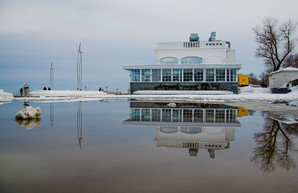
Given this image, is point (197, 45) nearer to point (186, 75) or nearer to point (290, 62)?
point (186, 75)

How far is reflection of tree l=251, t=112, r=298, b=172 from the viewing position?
2486mm

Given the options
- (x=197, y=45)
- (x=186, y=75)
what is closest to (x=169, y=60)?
(x=197, y=45)

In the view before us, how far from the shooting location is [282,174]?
219 cm

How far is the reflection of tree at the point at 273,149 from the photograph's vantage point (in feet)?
8.16

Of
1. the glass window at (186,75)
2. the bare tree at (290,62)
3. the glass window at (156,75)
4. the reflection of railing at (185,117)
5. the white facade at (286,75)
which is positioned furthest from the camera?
the bare tree at (290,62)

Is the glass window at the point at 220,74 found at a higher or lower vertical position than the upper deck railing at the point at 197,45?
lower

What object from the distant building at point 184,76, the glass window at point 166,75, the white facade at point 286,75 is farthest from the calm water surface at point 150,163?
the white facade at point 286,75

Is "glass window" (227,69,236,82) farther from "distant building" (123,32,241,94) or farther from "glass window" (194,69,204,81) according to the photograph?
"glass window" (194,69,204,81)

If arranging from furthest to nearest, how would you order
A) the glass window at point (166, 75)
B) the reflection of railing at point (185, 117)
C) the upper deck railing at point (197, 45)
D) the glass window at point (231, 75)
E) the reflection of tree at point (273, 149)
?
the upper deck railing at point (197, 45) → the glass window at point (166, 75) → the glass window at point (231, 75) → the reflection of railing at point (185, 117) → the reflection of tree at point (273, 149)

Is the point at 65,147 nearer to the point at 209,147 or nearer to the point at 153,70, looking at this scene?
the point at 209,147

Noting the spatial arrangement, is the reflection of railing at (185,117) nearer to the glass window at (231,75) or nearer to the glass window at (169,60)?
the glass window at (231,75)

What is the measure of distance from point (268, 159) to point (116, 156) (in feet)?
6.34

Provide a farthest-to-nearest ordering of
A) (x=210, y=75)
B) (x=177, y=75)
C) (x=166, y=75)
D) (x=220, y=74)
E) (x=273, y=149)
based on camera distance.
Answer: (x=166, y=75)
(x=177, y=75)
(x=210, y=75)
(x=220, y=74)
(x=273, y=149)

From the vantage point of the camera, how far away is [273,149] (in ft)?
10.1
